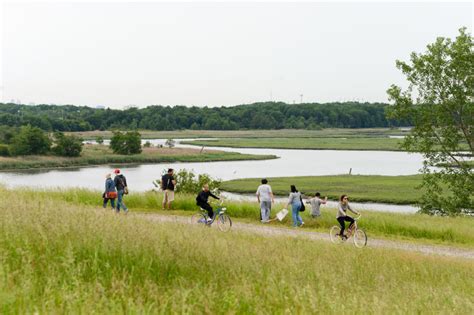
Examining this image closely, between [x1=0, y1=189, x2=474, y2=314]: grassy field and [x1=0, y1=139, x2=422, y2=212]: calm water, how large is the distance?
56.5 metres

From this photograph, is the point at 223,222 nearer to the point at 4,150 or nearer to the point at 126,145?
the point at 126,145

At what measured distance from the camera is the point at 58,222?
34.1 feet

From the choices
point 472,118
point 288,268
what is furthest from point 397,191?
point 288,268

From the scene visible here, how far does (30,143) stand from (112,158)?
53.1ft

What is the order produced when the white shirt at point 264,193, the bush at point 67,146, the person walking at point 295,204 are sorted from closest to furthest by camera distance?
1. the person walking at point 295,204
2. the white shirt at point 264,193
3. the bush at point 67,146

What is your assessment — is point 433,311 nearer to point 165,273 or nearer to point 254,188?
point 165,273

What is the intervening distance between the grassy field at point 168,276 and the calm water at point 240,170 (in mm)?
56508

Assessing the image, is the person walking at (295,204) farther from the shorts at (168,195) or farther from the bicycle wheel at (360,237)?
the shorts at (168,195)

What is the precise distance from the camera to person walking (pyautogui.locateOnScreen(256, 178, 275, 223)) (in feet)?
83.7

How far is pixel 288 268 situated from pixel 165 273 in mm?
2679

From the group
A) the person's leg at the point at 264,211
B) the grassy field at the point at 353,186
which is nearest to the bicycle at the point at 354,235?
the person's leg at the point at 264,211

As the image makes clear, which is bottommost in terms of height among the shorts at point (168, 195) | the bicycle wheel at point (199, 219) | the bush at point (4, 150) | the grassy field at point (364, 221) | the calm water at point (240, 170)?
the calm water at point (240, 170)

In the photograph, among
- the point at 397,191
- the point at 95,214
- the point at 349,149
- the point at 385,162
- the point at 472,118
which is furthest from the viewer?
the point at 349,149

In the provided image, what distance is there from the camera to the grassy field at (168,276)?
22.8 feet
